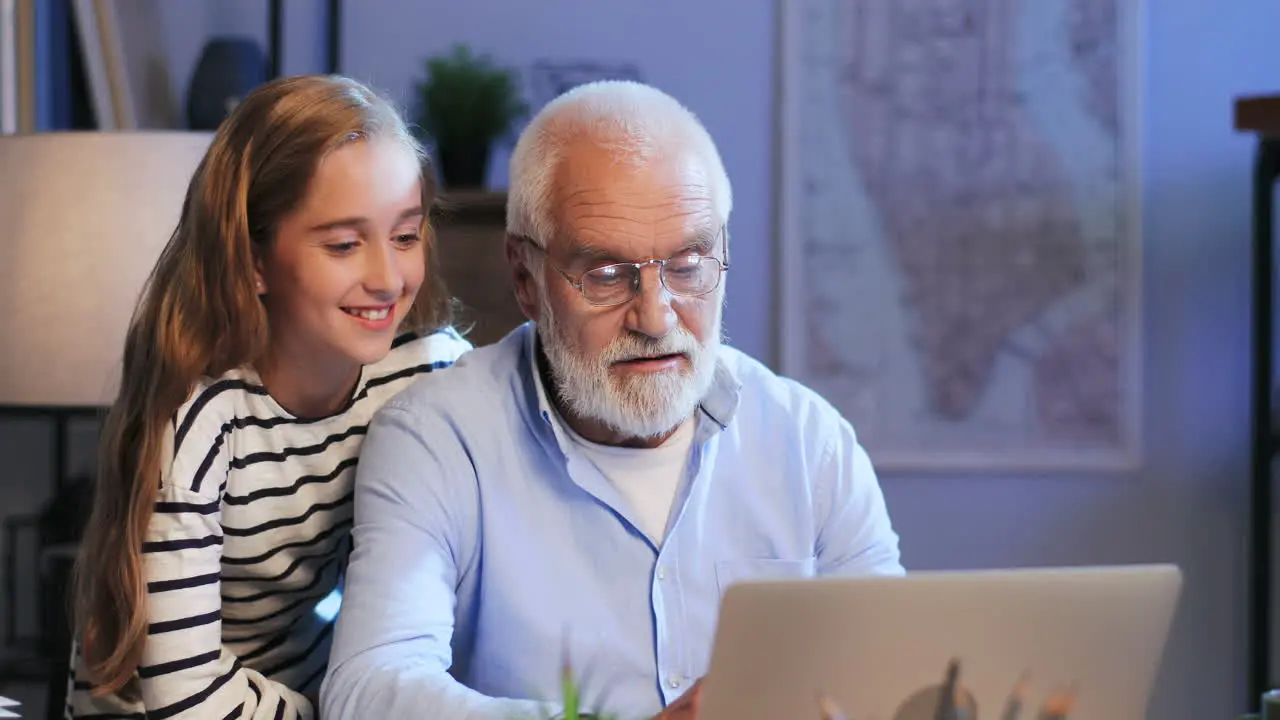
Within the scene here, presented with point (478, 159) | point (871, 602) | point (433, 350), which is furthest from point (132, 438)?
point (478, 159)

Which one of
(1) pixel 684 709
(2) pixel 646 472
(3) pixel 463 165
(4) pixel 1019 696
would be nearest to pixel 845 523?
(2) pixel 646 472

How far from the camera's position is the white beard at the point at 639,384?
1.58 metres

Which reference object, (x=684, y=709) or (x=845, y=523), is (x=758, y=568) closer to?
(x=845, y=523)

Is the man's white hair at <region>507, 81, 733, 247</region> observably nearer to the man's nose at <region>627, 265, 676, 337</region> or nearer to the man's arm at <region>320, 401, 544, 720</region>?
the man's nose at <region>627, 265, 676, 337</region>

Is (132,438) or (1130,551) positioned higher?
(132,438)

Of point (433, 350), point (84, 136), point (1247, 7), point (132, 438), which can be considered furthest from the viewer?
point (1247, 7)

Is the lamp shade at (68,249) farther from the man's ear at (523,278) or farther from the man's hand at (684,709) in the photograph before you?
the man's hand at (684,709)

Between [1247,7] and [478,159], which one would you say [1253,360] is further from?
[478,159]

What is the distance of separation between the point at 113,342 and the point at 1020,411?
6.68 feet

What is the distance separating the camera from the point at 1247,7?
3121 millimetres

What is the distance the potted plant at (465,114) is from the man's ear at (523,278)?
1.19 meters

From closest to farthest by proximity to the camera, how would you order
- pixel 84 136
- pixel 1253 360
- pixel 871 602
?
pixel 871 602 → pixel 84 136 → pixel 1253 360

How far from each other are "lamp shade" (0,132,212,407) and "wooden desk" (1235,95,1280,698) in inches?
80.8

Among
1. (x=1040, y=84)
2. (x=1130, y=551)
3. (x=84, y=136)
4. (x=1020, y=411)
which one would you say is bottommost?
(x=1130, y=551)
